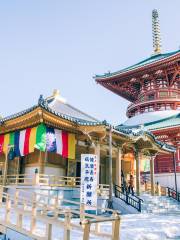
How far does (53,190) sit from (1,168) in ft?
25.7

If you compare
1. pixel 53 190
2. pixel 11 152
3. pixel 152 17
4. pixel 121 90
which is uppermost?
pixel 152 17

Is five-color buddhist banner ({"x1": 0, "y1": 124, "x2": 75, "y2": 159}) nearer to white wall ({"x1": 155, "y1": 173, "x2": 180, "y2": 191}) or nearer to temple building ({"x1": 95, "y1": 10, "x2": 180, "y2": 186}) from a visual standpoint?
temple building ({"x1": 95, "y1": 10, "x2": 180, "y2": 186})

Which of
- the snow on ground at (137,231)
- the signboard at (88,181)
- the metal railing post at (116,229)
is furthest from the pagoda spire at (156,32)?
the metal railing post at (116,229)

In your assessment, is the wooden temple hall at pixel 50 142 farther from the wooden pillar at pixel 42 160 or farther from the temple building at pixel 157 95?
the temple building at pixel 157 95

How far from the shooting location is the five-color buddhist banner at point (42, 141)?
56.1 feet

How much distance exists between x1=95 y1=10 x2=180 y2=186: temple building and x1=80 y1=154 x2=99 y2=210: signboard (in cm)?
1612

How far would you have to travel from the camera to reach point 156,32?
4706cm

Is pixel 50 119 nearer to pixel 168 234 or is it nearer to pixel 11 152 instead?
pixel 11 152

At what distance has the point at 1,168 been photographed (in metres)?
22.0

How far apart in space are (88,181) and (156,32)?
40046 mm

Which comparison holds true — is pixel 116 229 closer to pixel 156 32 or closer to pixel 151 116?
pixel 151 116

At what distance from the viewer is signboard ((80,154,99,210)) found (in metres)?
13.2

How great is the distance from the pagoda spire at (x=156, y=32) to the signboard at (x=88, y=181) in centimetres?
3418

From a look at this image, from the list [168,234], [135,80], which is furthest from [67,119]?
[135,80]
